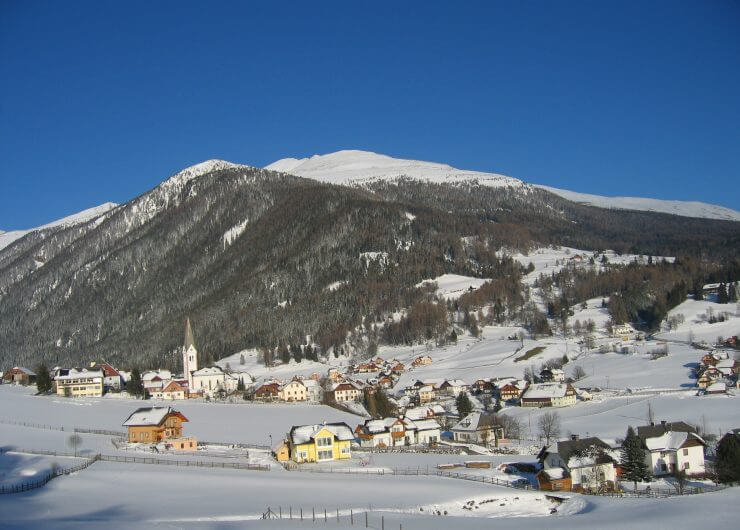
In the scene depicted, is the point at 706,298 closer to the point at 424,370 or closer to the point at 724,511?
the point at 424,370

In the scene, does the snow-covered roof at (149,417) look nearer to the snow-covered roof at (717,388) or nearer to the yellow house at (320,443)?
the yellow house at (320,443)

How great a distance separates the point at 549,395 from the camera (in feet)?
254

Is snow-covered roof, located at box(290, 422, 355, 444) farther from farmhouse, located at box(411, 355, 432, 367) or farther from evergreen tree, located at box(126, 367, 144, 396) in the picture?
farmhouse, located at box(411, 355, 432, 367)

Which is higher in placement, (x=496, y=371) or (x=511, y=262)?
(x=511, y=262)

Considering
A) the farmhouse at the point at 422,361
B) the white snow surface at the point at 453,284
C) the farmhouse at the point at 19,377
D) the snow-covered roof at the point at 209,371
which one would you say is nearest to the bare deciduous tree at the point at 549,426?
the farmhouse at the point at 422,361

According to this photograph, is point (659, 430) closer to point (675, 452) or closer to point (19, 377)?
point (675, 452)

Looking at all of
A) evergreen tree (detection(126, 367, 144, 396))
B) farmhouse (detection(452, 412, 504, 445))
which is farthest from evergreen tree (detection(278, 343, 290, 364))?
farmhouse (detection(452, 412, 504, 445))

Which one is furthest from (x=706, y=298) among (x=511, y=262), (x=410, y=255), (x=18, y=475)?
(x=18, y=475)

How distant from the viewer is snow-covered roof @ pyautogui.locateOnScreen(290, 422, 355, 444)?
49438mm

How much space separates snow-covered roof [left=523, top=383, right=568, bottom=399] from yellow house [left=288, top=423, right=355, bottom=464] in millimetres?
31863

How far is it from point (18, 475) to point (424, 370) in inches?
2899

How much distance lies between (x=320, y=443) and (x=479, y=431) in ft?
51.6

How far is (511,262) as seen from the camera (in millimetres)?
172125

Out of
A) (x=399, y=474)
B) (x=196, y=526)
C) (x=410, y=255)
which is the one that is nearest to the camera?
(x=196, y=526)
